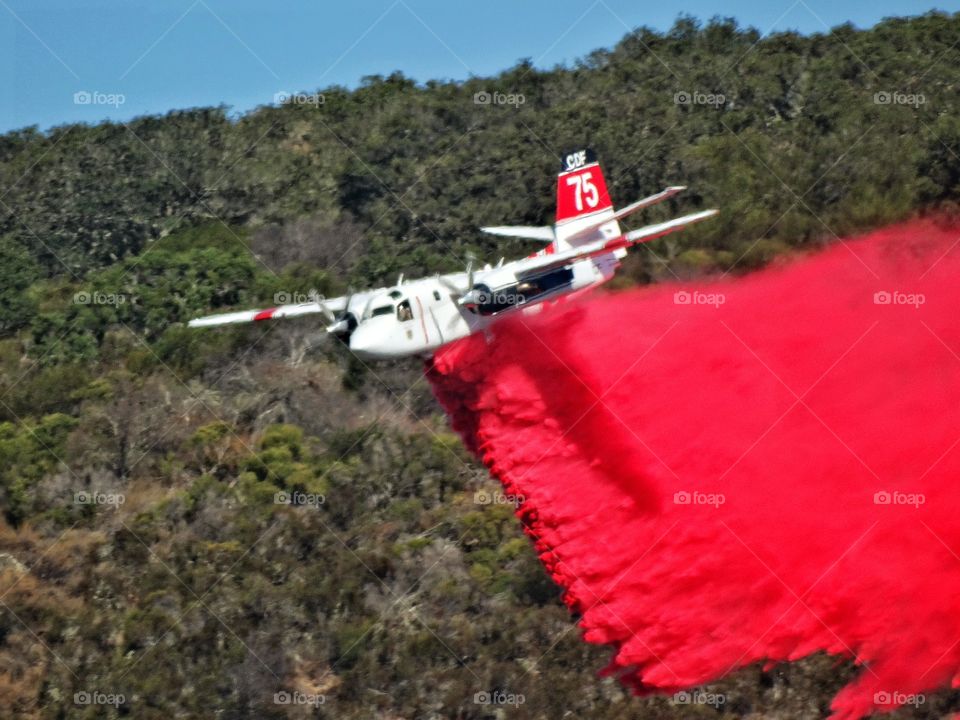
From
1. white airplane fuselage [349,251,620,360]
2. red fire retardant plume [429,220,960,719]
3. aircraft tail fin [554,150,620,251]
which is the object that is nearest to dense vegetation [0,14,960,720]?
red fire retardant plume [429,220,960,719]

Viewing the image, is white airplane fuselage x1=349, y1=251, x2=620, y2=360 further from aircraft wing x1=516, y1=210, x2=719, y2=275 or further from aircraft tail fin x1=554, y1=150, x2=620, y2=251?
aircraft tail fin x1=554, y1=150, x2=620, y2=251

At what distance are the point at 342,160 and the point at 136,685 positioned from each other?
3886cm

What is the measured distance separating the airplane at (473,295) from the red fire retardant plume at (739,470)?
69 cm

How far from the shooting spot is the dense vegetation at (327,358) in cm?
3606

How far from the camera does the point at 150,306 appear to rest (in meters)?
58.0

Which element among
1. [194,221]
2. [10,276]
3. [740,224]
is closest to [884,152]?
[740,224]

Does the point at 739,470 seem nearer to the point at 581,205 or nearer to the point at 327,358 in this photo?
the point at 581,205

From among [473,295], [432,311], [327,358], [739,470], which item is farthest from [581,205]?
→ [327,358]

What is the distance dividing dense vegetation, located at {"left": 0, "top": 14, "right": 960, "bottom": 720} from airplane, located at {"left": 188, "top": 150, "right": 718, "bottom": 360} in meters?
8.56

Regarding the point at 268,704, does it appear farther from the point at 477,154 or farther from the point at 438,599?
the point at 477,154

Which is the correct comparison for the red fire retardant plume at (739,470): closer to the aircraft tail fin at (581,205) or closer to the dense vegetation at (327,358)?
the aircraft tail fin at (581,205)

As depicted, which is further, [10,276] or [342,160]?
[342,160]

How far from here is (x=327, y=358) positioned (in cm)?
5172

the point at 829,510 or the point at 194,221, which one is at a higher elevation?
the point at 194,221
